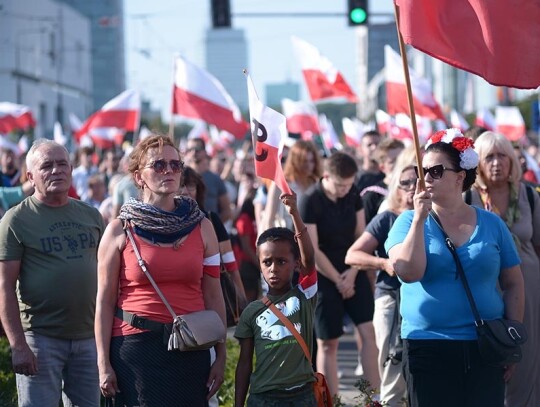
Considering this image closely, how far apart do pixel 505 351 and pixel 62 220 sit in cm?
235

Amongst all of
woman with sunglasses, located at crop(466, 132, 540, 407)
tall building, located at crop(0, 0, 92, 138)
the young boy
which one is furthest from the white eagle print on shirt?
tall building, located at crop(0, 0, 92, 138)

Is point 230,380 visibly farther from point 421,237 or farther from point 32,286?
point 421,237

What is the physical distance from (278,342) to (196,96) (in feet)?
29.3

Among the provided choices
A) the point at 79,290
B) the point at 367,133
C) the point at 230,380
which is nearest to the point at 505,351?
the point at 79,290

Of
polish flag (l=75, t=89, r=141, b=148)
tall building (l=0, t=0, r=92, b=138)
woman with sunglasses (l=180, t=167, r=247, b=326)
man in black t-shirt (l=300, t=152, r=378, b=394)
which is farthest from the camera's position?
tall building (l=0, t=0, r=92, b=138)

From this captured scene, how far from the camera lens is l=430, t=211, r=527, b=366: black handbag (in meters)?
5.29

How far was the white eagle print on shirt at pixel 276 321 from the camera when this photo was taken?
566cm

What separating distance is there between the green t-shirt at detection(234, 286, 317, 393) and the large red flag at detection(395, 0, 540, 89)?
4.59 ft

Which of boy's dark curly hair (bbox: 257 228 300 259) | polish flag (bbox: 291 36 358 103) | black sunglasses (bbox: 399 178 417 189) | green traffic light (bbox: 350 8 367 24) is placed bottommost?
boy's dark curly hair (bbox: 257 228 300 259)

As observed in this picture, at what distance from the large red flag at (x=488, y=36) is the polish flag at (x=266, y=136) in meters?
1.04

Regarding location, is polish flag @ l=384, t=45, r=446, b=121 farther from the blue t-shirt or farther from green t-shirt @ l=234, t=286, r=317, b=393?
the blue t-shirt

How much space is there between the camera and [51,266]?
6.08m

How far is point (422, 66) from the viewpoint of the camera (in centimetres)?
13650

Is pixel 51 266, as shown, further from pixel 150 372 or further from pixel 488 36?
pixel 488 36
